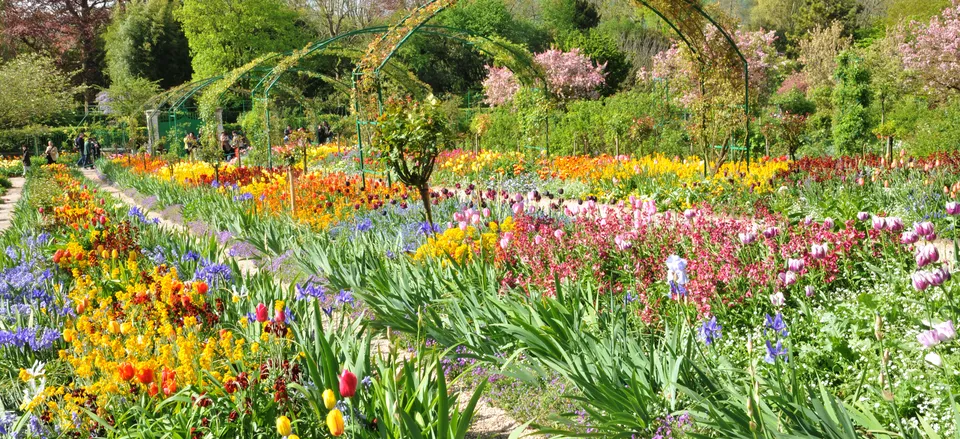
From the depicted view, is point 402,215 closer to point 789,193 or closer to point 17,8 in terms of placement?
point 789,193

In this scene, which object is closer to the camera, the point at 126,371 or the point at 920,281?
the point at 126,371

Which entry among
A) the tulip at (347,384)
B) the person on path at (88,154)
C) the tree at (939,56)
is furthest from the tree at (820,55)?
the tulip at (347,384)

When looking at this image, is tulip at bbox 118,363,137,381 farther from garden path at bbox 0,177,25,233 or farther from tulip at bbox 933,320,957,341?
garden path at bbox 0,177,25,233

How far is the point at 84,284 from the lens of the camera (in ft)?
11.5

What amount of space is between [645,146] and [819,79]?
12.7 meters

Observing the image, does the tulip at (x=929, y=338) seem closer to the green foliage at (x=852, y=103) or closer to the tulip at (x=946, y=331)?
the tulip at (x=946, y=331)

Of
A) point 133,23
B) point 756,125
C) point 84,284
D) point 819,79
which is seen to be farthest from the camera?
point 133,23

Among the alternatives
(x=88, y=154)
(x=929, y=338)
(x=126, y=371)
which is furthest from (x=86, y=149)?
(x=929, y=338)

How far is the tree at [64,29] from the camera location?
40.2m

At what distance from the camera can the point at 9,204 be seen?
46.0ft

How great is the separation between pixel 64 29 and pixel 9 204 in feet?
103

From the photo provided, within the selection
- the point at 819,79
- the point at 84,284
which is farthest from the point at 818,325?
the point at 819,79

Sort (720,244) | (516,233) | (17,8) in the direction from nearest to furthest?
(720,244)
(516,233)
(17,8)

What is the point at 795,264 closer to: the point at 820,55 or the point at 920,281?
the point at 920,281
